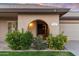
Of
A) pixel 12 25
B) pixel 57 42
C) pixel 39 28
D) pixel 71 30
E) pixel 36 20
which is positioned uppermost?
pixel 36 20

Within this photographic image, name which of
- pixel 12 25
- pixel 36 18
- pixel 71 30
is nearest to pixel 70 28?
pixel 71 30

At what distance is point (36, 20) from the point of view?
1828 centimetres

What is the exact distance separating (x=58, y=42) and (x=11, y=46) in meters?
3.26

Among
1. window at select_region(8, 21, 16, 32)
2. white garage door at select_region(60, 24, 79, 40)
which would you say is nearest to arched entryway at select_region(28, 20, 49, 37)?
window at select_region(8, 21, 16, 32)

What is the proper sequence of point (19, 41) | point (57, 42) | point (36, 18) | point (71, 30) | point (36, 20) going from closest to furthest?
1. point (19, 41)
2. point (57, 42)
3. point (36, 18)
4. point (36, 20)
5. point (71, 30)

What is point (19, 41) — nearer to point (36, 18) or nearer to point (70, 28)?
point (36, 18)

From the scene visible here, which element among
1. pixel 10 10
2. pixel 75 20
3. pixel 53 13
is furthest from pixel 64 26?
pixel 10 10

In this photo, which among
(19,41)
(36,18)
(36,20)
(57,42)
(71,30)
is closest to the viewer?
(19,41)

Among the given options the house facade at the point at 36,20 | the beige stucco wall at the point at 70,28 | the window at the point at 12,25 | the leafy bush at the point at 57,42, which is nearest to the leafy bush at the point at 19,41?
the leafy bush at the point at 57,42

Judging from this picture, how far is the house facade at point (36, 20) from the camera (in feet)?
53.1

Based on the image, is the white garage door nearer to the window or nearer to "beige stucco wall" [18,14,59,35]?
the window

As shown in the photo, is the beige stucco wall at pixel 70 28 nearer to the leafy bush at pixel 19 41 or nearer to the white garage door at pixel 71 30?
the white garage door at pixel 71 30

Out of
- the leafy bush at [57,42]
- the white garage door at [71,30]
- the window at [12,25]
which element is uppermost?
the window at [12,25]

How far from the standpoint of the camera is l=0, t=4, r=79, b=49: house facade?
16.2m
